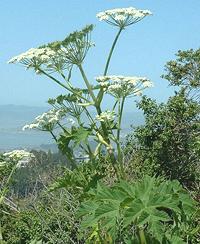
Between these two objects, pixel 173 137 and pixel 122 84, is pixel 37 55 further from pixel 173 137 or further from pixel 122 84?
pixel 173 137

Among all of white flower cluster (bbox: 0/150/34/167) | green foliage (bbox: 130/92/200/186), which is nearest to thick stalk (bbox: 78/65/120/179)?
white flower cluster (bbox: 0/150/34/167)

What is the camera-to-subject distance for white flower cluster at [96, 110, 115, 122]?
12.8ft

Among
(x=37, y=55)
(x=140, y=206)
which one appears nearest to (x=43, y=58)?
(x=37, y=55)

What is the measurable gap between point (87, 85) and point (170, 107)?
8.69 metres

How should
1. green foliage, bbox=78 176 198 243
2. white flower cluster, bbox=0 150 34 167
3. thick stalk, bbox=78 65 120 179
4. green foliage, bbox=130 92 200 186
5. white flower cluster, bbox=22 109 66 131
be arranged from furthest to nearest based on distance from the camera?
1. green foliage, bbox=130 92 200 186
2. white flower cluster, bbox=0 150 34 167
3. white flower cluster, bbox=22 109 66 131
4. thick stalk, bbox=78 65 120 179
5. green foliage, bbox=78 176 198 243

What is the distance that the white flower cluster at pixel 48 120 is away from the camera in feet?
14.7

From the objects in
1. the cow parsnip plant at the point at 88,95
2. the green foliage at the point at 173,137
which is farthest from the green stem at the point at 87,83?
the green foliage at the point at 173,137

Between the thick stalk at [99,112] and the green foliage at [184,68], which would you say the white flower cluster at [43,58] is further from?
the green foliage at [184,68]

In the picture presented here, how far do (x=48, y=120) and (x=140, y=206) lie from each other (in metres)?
1.58

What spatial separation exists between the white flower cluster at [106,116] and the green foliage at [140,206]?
21.3 inches

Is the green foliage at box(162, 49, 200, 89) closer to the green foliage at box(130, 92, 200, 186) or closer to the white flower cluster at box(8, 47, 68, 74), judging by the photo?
the green foliage at box(130, 92, 200, 186)

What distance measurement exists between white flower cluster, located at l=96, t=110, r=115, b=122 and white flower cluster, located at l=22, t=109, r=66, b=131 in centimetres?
58

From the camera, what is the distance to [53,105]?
4.40m

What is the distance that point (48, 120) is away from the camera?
15.0 ft
